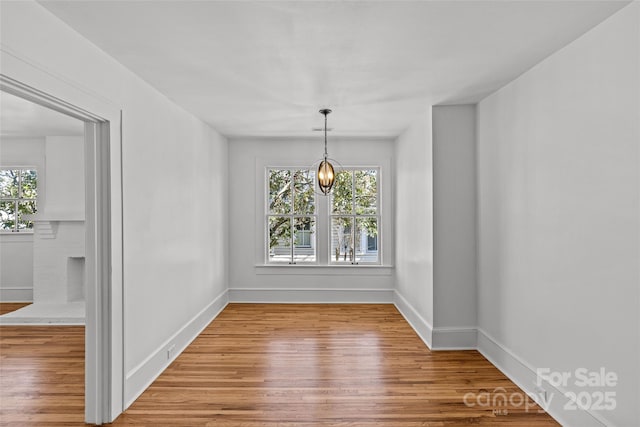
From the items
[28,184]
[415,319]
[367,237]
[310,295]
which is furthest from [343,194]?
[28,184]

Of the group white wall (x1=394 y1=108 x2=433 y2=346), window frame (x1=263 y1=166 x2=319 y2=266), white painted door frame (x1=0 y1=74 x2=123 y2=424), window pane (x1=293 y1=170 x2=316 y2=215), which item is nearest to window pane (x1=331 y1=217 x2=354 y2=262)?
window frame (x1=263 y1=166 x2=319 y2=266)

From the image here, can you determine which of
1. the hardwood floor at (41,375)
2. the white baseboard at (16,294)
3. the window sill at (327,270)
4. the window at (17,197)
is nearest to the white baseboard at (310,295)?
the window sill at (327,270)

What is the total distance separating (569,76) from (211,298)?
4653 millimetres

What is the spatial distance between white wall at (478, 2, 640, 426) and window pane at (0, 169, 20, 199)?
7.28 metres

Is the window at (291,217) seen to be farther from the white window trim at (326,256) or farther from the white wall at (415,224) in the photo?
the white wall at (415,224)

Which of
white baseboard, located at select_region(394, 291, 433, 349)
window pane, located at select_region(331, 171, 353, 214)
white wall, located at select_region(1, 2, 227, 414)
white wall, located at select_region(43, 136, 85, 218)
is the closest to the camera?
white wall, located at select_region(1, 2, 227, 414)

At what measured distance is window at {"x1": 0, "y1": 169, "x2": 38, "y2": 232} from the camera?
656 cm

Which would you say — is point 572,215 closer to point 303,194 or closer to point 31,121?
point 303,194

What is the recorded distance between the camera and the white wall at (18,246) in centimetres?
641

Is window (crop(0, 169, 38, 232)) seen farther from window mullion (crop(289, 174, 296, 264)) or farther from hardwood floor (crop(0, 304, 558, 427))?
window mullion (crop(289, 174, 296, 264))

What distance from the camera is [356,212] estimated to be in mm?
6418

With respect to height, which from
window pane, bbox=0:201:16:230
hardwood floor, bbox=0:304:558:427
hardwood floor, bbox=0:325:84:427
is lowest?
hardwood floor, bbox=0:325:84:427

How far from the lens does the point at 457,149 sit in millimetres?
4230

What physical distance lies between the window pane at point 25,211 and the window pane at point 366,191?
541 cm
